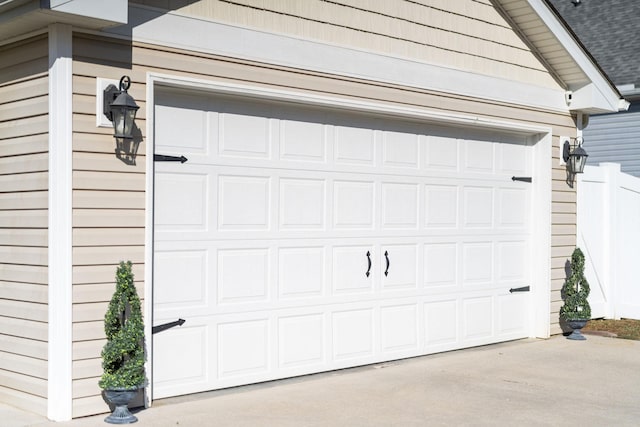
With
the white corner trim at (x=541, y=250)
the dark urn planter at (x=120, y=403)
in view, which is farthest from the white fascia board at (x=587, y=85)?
the dark urn planter at (x=120, y=403)

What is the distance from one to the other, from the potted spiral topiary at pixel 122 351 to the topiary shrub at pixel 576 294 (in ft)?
19.4

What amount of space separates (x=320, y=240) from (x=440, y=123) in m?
2.07

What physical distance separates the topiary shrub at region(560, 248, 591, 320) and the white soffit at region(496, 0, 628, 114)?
188cm

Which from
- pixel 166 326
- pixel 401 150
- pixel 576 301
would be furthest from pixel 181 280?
pixel 576 301

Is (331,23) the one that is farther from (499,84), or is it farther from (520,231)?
(520,231)

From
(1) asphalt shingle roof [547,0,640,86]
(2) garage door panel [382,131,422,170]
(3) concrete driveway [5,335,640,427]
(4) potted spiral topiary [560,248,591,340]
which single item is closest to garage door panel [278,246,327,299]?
(3) concrete driveway [5,335,640,427]

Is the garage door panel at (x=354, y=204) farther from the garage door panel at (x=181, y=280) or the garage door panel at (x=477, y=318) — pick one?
the garage door panel at (x=477, y=318)

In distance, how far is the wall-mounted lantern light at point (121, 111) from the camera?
6234mm

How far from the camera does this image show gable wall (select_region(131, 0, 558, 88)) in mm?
7352

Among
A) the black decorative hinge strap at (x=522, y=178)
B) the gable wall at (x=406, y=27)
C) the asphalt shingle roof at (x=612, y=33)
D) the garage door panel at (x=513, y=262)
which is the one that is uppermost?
the asphalt shingle roof at (x=612, y=33)

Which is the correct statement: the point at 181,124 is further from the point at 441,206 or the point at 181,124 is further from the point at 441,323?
the point at 441,323

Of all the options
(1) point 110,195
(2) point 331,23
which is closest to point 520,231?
(2) point 331,23

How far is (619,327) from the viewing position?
1131 centimetres

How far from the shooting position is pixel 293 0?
25.2 ft
